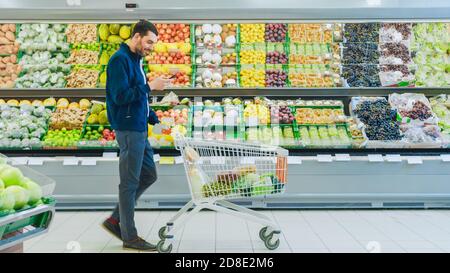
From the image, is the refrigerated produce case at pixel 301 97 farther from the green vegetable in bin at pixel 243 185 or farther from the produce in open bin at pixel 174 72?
the green vegetable in bin at pixel 243 185

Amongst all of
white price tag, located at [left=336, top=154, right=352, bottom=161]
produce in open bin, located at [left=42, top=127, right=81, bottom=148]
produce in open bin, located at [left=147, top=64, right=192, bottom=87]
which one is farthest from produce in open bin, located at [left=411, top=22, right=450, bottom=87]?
produce in open bin, located at [left=42, top=127, right=81, bottom=148]

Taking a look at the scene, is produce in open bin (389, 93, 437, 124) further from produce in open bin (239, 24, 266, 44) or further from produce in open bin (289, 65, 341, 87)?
produce in open bin (239, 24, 266, 44)

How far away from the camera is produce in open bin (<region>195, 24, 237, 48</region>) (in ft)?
20.5

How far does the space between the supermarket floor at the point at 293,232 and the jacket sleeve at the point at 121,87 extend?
1165 millimetres

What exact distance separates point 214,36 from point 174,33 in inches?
18.3

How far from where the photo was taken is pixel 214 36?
6273 mm

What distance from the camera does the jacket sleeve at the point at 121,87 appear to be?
13.2 ft

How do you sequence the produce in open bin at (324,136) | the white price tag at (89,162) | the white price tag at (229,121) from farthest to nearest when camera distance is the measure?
1. the white price tag at (229,121)
2. the produce in open bin at (324,136)
3. the white price tag at (89,162)

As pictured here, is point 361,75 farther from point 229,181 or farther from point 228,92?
point 229,181

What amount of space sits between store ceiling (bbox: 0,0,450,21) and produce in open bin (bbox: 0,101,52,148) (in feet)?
3.24

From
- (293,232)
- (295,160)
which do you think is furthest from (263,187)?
(295,160)

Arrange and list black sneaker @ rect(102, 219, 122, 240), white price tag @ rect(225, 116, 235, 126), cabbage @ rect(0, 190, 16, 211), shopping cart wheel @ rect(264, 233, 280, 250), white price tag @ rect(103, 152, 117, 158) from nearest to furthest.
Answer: cabbage @ rect(0, 190, 16, 211)
shopping cart wheel @ rect(264, 233, 280, 250)
black sneaker @ rect(102, 219, 122, 240)
white price tag @ rect(103, 152, 117, 158)
white price tag @ rect(225, 116, 235, 126)

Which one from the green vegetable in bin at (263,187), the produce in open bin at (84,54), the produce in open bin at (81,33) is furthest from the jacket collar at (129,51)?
the produce in open bin at (81,33)

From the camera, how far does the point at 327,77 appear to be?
6.17 metres
